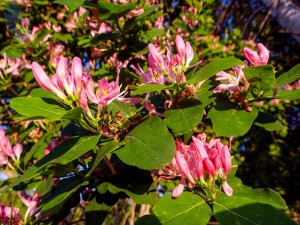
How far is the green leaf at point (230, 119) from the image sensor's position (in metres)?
1.14

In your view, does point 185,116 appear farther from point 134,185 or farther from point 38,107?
point 38,107

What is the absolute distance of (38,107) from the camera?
110cm

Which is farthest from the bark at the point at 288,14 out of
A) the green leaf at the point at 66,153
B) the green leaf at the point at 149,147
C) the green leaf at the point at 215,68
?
the green leaf at the point at 66,153

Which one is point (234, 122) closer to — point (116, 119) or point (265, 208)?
point (265, 208)

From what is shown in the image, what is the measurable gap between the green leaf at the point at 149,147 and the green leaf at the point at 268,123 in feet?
1.56

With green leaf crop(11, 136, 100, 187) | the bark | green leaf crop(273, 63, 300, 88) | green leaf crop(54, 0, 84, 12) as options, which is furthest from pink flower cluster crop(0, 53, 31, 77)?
the bark

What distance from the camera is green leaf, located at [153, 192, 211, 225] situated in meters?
0.97

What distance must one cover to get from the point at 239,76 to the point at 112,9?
69cm

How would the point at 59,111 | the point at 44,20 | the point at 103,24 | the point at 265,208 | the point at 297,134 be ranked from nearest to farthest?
the point at 265,208 < the point at 59,111 < the point at 103,24 < the point at 44,20 < the point at 297,134

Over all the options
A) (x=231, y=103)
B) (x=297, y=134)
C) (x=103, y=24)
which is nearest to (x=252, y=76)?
(x=231, y=103)

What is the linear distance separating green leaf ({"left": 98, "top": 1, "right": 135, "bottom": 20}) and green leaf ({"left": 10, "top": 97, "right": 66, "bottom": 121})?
623 mm

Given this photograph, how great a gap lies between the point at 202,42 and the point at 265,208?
10.4ft

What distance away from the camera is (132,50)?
1982mm

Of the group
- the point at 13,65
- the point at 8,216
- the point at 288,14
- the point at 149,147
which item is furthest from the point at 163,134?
the point at 288,14
